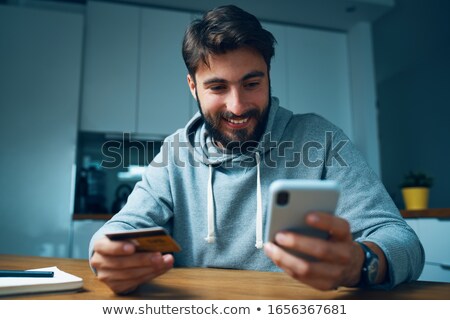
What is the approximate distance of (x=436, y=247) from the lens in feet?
6.64

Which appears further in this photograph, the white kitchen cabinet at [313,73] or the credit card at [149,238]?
the white kitchen cabinet at [313,73]

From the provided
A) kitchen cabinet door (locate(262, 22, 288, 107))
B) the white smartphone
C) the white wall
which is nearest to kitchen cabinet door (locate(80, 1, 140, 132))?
the white wall

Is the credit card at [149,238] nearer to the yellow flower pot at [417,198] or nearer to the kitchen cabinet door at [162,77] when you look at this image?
the yellow flower pot at [417,198]

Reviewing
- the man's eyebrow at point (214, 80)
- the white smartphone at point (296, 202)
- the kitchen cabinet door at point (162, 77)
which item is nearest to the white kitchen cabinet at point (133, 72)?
the kitchen cabinet door at point (162, 77)

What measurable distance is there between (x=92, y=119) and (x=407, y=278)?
249 centimetres

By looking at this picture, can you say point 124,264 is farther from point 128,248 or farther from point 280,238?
point 280,238

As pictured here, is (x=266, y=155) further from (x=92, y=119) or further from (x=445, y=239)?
(x=92, y=119)

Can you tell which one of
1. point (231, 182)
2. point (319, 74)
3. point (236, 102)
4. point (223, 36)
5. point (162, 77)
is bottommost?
point (231, 182)

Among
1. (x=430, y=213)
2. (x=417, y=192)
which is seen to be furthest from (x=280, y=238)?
(x=417, y=192)

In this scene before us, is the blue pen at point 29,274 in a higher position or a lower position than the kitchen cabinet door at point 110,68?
lower

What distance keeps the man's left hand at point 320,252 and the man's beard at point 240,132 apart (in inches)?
25.1

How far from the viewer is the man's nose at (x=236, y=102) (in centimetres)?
108

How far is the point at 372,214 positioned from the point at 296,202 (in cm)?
44

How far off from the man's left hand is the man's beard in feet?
Result: 2.09
